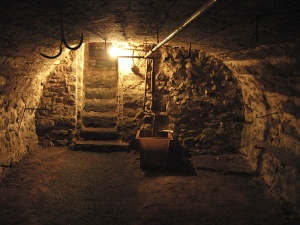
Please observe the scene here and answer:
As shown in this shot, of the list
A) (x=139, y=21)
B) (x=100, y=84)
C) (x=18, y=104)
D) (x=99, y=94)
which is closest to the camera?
(x=139, y=21)

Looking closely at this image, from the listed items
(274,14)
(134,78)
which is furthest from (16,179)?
(274,14)

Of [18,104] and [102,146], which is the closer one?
[18,104]

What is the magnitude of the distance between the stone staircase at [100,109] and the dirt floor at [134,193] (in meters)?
0.44

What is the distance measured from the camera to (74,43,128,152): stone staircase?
582cm

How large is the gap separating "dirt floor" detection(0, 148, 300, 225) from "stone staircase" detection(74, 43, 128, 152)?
0.44 metres

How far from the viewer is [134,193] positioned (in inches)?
157

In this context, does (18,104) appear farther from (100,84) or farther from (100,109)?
(100,84)

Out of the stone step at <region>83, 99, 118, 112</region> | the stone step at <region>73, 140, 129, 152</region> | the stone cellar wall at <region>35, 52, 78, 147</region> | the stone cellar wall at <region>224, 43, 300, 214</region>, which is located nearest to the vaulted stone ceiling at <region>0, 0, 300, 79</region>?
the stone cellar wall at <region>224, 43, 300, 214</region>

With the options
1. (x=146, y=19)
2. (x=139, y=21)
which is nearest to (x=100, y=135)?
(x=139, y=21)

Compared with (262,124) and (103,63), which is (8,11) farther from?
(103,63)

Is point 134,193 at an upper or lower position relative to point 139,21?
lower

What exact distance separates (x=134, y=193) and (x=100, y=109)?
3218 mm

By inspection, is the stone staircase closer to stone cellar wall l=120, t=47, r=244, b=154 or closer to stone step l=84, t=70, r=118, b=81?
stone step l=84, t=70, r=118, b=81

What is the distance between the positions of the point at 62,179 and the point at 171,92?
2.68m
